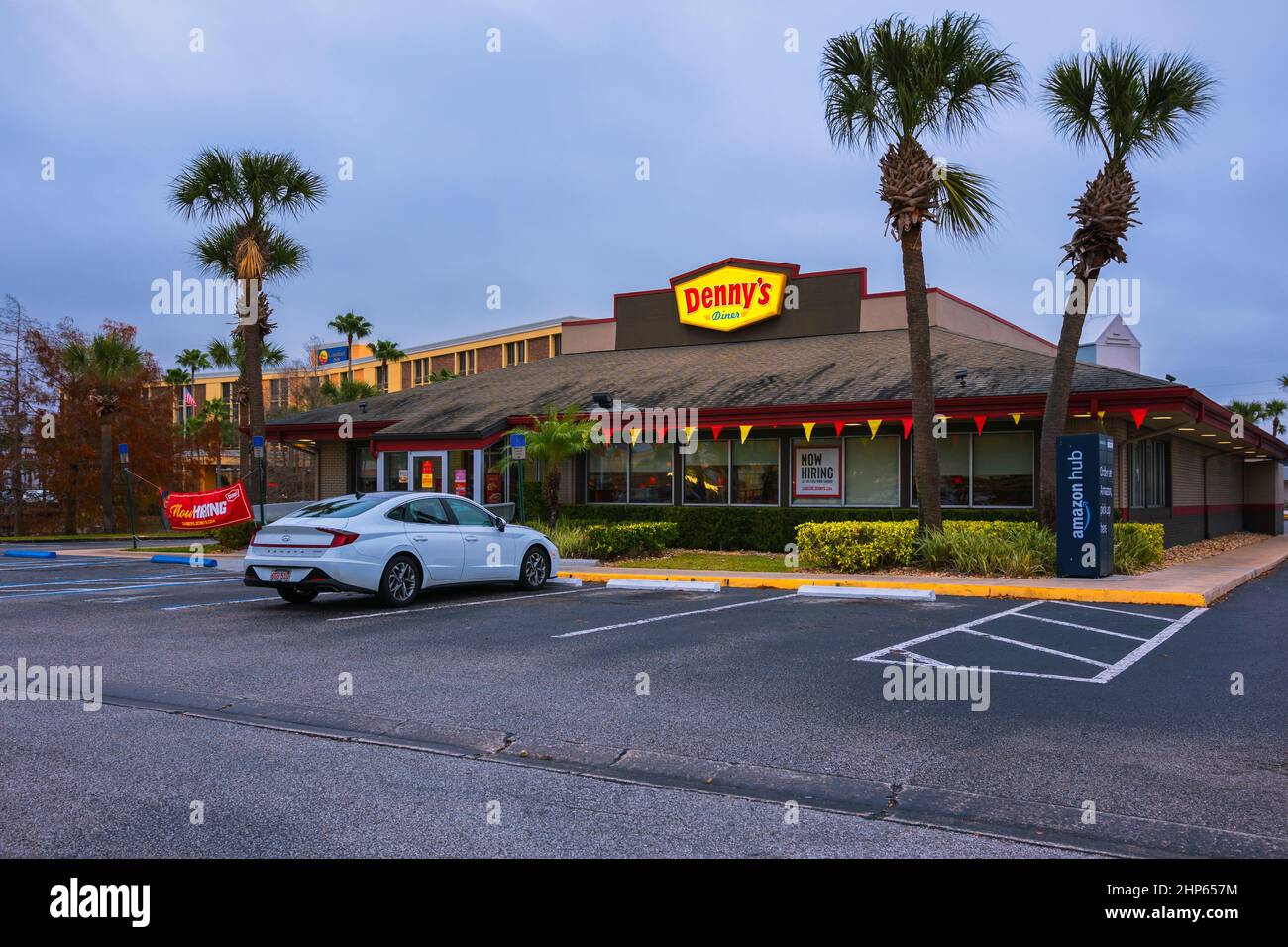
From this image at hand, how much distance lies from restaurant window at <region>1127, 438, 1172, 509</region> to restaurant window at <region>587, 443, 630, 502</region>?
11.5 meters

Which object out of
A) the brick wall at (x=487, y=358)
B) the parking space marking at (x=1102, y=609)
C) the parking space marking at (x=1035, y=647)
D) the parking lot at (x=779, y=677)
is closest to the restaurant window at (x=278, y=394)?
the brick wall at (x=487, y=358)

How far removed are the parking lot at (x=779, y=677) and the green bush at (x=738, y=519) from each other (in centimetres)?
823

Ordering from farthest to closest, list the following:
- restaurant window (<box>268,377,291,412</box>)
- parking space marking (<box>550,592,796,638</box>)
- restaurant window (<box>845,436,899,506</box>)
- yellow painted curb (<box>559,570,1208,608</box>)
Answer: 1. restaurant window (<box>268,377,291,412</box>)
2. restaurant window (<box>845,436,899,506</box>)
3. yellow painted curb (<box>559,570,1208,608</box>)
4. parking space marking (<box>550,592,796,638</box>)

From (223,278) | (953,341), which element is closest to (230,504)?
(223,278)

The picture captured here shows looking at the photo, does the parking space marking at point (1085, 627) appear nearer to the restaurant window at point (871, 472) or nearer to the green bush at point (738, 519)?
the green bush at point (738, 519)

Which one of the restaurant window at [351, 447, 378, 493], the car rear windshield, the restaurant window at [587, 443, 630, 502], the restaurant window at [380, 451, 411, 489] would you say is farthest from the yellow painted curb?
the restaurant window at [351, 447, 378, 493]

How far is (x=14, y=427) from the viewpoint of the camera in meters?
38.3

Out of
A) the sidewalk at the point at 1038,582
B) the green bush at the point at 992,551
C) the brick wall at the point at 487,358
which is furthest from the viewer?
the brick wall at the point at 487,358

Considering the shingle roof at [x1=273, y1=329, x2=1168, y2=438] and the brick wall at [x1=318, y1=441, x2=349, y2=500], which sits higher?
the shingle roof at [x1=273, y1=329, x2=1168, y2=438]

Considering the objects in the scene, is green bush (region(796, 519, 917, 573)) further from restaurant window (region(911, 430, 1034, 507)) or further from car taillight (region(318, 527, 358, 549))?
car taillight (region(318, 527, 358, 549))

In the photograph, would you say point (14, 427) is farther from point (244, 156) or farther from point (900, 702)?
point (900, 702)

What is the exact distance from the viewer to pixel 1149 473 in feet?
77.6

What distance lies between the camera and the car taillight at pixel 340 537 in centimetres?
1178

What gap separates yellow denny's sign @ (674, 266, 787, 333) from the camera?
2803 centimetres
